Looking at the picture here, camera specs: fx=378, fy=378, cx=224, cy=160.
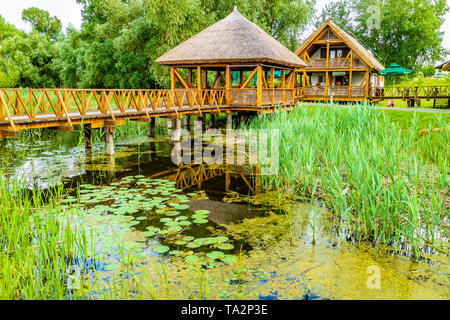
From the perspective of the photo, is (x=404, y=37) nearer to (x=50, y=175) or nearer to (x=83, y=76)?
→ (x=83, y=76)

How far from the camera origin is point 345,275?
438 cm

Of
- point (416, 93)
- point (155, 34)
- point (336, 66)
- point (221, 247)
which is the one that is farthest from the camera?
point (336, 66)

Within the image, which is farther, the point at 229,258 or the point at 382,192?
the point at 382,192

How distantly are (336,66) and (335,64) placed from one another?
21 cm

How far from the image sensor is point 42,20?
50625 mm

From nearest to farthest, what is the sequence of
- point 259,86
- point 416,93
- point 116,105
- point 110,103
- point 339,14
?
point 110,103
point 116,105
point 259,86
point 416,93
point 339,14

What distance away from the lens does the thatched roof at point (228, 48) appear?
1568cm

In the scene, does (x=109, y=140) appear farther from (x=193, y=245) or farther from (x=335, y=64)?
(x=335, y=64)

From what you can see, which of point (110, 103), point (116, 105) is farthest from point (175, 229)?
point (116, 105)

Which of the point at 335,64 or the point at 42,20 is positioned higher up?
the point at 42,20

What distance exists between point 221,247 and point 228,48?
500 inches

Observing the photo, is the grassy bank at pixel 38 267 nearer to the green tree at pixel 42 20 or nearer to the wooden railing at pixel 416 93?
the wooden railing at pixel 416 93

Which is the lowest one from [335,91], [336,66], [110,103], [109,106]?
[109,106]
